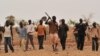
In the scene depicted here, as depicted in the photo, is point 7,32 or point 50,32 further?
point 7,32

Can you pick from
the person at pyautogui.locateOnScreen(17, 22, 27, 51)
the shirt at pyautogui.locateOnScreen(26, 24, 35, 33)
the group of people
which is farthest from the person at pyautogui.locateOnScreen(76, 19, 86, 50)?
the person at pyautogui.locateOnScreen(17, 22, 27, 51)

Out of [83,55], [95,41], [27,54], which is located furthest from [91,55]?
[95,41]

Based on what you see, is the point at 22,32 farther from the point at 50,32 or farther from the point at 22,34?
the point at 50,32

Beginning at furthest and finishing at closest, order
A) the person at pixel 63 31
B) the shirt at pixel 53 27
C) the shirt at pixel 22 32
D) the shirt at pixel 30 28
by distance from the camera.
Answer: the shirt at pixel 30 28 → the person at pixel 63 31 → the shirt at pixel 22 32 → the shirt at pixel 53 27

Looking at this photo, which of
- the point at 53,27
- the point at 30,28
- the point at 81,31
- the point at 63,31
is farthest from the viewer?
the point at 30,28

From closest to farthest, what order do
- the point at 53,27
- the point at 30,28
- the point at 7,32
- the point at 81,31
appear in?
the point at 53,27
the point at 7,32
the point at 81,31
the point at 30,28

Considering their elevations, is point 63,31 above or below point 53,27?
below

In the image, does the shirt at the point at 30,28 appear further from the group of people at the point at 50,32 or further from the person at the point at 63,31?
the person at the point at 63,31

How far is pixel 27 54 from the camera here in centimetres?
2362

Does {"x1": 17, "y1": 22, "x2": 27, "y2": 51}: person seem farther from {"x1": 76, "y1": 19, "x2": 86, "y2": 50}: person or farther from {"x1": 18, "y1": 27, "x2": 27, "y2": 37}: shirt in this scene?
{"x1": 76, "y1": 19, "x2": 86, "y2": 50}: person

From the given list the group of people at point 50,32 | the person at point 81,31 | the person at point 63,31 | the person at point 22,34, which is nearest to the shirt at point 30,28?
the group of people at point 50,32

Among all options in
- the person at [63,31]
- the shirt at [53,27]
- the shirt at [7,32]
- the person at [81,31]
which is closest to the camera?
the shirt at [53,27]

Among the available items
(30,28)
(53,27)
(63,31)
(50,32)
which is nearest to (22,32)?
(30,28)

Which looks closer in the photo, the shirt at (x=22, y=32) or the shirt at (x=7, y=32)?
the shirt at (x=7, y=32)
